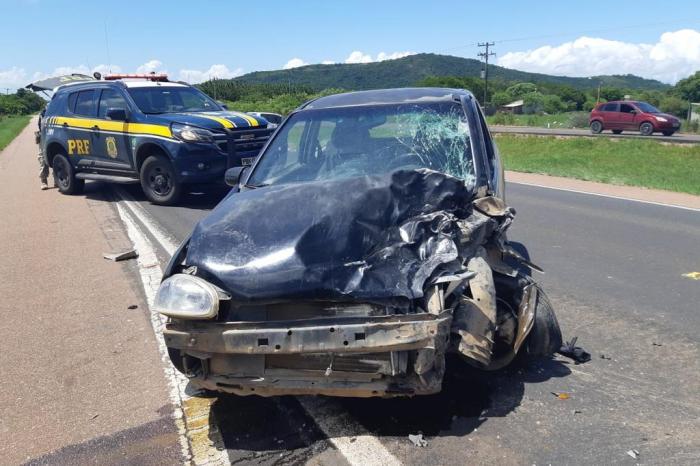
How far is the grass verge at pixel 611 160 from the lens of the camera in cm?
1494

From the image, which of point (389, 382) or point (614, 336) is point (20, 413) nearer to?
point (389, 382)

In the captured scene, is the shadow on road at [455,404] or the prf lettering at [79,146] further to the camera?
the prf lettering at [79,146]

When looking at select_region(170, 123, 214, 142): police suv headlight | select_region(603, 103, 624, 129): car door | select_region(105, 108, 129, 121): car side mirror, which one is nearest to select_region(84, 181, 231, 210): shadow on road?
select_region(170, 123, 214, 142): police suv headlight

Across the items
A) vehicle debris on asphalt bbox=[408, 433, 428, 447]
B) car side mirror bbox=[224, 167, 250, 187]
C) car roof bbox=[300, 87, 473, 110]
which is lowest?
vehicle debris on asphalt bbox=[408, 433, 428, 447]

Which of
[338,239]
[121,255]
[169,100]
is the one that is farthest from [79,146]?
[338,239]

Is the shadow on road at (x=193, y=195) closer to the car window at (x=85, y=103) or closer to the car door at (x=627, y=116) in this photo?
the car window at (x=85, y=103)

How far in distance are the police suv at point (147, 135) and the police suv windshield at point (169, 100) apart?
0.02 meters

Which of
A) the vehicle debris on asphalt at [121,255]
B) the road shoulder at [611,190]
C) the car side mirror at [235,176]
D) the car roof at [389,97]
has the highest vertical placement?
the car roof at [389,97]

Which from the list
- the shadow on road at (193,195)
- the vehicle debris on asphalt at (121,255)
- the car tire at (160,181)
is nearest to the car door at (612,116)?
the shadow on road at (193,195)

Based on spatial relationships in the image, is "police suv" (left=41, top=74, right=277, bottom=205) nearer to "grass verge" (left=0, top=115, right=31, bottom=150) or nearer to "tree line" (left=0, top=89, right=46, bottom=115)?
"grass verge" (left=0, top=115, right=31, bottom=150)

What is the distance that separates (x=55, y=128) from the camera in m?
12.1

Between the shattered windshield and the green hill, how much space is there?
123635mm

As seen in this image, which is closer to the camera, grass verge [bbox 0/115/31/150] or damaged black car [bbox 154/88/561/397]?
damaged black car [bbox 154/88/561/397]

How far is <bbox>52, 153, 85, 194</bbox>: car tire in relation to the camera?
39.9ft
